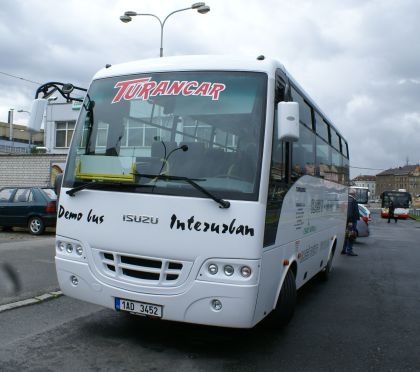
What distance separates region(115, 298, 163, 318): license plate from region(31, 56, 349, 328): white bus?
0.01 meters

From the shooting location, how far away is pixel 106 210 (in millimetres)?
4820

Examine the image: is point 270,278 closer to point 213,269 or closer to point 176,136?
point 213,269

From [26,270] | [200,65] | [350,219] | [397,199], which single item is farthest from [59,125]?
[200,65]

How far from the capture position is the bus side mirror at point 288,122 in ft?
14.9

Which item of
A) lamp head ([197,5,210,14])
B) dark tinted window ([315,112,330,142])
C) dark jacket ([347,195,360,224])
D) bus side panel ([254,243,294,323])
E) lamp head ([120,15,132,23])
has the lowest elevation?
bus side panel ([254,243,294,323])

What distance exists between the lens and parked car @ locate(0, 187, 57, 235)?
15.0 meters

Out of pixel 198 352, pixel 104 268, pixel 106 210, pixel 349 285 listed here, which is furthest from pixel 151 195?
pixel 349 285

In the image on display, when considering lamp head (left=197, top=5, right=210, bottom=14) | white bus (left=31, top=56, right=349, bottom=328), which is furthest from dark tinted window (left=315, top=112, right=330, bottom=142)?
lamp head (left=197, top=5, right=210, bottom=14)

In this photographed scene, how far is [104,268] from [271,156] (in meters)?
1.98

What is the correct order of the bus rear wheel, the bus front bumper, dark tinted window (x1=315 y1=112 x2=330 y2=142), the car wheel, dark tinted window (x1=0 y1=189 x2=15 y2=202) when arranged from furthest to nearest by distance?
dark tinted window (x1=0 y1=189 x2=15 y2=202) < the car wheel < the bus rear wheel < dark tinted window (x1=315 y1=112 x2=330 y2=142) < the bus front bumper

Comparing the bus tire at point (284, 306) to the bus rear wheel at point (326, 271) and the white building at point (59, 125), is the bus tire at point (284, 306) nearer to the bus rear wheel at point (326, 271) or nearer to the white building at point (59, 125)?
the bus rear wheel at point (326, 271)

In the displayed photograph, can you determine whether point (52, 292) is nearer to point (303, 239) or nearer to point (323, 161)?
point (303, 239)

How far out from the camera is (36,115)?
5262mm

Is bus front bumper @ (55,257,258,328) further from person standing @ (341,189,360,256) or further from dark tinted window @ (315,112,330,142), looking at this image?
person standing @ (341,189,360,256)
